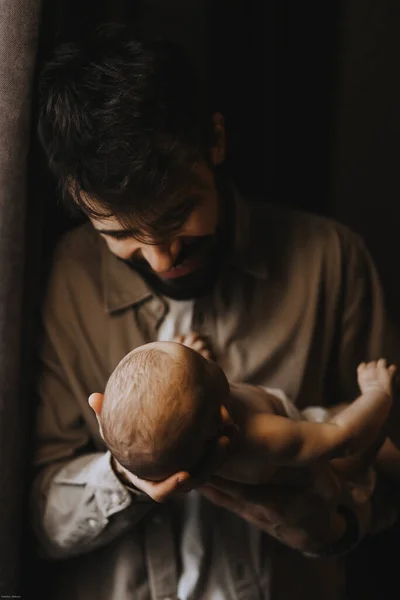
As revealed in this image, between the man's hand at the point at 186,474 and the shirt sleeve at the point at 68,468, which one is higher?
the man's hand at the point at 186,474

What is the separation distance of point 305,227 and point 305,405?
12.1 inches

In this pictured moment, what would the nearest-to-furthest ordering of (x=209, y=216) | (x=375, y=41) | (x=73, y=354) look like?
(x=209, y=216)
(x=73, y=354)
(x=375, y=41)

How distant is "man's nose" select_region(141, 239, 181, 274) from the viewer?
117 centimetres

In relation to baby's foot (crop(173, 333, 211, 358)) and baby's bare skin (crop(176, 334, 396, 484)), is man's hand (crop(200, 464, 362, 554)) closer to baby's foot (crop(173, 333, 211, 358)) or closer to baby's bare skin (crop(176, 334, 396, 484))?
baby's bare skin (crop(176, 334, 396, 484))

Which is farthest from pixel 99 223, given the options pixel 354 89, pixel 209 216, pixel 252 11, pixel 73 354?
pixel 354 89

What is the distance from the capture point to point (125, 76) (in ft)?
3.60

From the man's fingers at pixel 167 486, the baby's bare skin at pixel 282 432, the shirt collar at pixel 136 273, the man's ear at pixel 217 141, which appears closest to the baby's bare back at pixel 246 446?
the baby's bare skin at pixel 282 432

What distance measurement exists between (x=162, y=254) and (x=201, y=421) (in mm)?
268

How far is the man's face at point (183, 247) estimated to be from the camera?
3.82 ft

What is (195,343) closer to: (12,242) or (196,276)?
(196,276)

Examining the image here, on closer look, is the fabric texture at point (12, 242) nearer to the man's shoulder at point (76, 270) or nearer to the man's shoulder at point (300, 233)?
the man's shoulder at point (76, 270)

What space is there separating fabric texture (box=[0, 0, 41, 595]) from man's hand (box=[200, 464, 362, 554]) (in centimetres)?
28

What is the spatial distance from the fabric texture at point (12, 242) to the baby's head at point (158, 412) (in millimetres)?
201

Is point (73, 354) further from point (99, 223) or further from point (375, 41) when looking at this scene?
point (375, 41)
